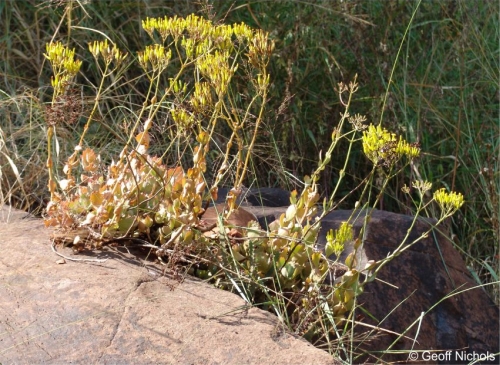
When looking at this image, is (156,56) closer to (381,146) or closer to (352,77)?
(381,146)

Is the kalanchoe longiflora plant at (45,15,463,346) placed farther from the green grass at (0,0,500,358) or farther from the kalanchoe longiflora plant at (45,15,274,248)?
the green grass at (0,0,500,358)

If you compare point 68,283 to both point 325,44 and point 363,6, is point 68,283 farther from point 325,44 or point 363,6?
point 363,6

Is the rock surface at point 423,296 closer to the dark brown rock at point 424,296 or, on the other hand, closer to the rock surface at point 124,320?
the dark brown rock at point 424,296

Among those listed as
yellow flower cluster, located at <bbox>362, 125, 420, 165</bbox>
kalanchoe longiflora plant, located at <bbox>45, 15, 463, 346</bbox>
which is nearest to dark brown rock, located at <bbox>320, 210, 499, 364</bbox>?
kalanchoe longiflora plant, located at <bbox>45, 15, 463, 346</bbox>

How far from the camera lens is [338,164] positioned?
438 cm

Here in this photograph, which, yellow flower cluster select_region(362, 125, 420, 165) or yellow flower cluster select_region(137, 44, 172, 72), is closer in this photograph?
yellow flower cluster select_region(362, 125, 420, 165)

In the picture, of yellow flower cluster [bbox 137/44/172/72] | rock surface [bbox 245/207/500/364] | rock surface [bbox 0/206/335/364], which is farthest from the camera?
rock surface [bbox 245/207/500/364]

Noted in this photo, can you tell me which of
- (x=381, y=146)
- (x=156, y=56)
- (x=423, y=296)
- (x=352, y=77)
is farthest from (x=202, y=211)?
(x=352, y=77)

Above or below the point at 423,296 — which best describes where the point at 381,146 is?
above

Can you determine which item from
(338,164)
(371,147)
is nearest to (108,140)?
(338,164)

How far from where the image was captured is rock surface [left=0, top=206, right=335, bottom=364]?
7.03 ft

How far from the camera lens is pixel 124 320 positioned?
7.32 ft

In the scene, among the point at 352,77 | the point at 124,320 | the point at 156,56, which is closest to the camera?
the point at 124,320

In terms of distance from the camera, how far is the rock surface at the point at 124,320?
2.14 metres
